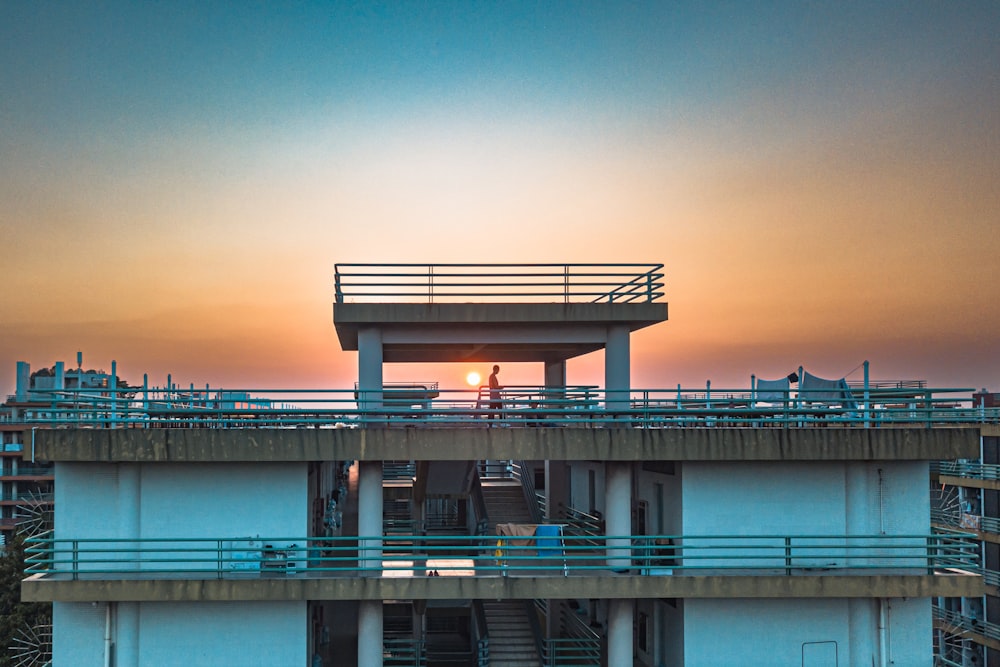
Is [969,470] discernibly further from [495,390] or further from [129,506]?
[129,506]

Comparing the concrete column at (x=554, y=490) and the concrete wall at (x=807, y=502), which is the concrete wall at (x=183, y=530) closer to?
the concrete wall at (x=807, y=502)

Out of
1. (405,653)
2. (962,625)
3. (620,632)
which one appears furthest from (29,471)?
(962,625)

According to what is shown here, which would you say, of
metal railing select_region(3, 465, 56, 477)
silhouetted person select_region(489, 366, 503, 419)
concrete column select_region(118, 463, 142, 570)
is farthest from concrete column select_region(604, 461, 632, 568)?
metal railing select_region(3, 465, 56, 477)

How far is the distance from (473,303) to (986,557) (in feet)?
125

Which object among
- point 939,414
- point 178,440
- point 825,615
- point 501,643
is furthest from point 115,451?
point 939,414

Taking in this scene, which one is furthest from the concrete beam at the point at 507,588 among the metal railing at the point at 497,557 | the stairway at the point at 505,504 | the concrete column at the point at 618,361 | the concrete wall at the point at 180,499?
the stairway at the point at 505,504

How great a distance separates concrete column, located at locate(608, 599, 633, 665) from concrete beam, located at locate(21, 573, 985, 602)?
3.37 ft

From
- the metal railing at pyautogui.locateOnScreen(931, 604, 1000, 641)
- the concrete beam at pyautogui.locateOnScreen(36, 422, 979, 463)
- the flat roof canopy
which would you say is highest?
the flat roof canopy

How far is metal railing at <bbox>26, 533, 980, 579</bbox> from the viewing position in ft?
80.9

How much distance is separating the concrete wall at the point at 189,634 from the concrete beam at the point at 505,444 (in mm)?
3959

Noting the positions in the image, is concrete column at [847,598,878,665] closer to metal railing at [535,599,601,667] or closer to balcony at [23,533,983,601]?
balcony at [23,533,983,601]

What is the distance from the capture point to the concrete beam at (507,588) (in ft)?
79.6

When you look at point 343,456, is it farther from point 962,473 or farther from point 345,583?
point 962,473

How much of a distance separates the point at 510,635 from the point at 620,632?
5648mm
